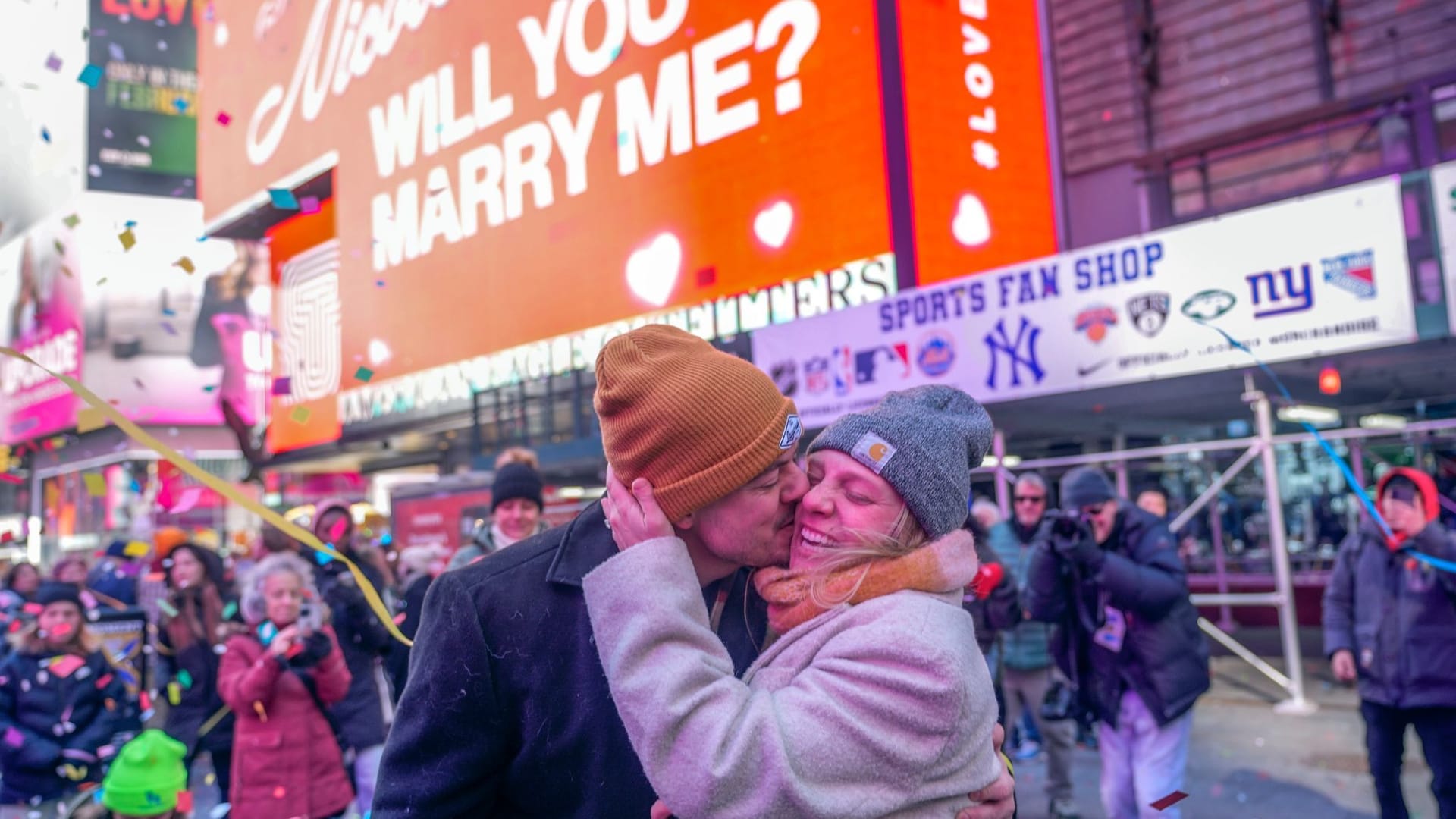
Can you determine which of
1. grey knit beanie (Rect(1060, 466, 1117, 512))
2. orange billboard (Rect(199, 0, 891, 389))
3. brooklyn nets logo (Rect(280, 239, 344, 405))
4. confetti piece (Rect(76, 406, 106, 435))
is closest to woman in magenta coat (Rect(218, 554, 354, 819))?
confetti piece (Rect(76, 406, 106, 435))

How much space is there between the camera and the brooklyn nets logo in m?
28.1

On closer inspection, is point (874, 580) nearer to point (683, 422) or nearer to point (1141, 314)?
point (683, 422)

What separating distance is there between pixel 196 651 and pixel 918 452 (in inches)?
237

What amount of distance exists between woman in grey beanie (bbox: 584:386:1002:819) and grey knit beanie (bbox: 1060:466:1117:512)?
4.02m

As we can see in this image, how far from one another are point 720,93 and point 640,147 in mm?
2192

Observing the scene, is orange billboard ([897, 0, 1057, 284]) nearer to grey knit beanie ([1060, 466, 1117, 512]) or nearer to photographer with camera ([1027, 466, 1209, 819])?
grey knit beanie ([1060, 466, 1117, 512])

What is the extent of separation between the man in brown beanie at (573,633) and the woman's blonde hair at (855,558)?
0.43 ft

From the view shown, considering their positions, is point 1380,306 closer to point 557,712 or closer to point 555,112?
point 557,712

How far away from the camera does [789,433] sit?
1775 millimetres

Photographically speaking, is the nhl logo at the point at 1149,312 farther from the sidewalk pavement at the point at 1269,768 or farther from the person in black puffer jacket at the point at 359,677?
the person in black puffer jacket at the point at 359,677

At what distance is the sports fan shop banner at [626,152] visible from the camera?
14.0 meters

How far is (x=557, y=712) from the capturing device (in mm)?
1687

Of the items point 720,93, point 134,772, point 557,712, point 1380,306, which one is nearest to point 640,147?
point 720,93

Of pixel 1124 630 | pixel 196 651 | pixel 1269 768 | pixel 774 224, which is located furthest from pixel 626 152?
pixel 1124 630
